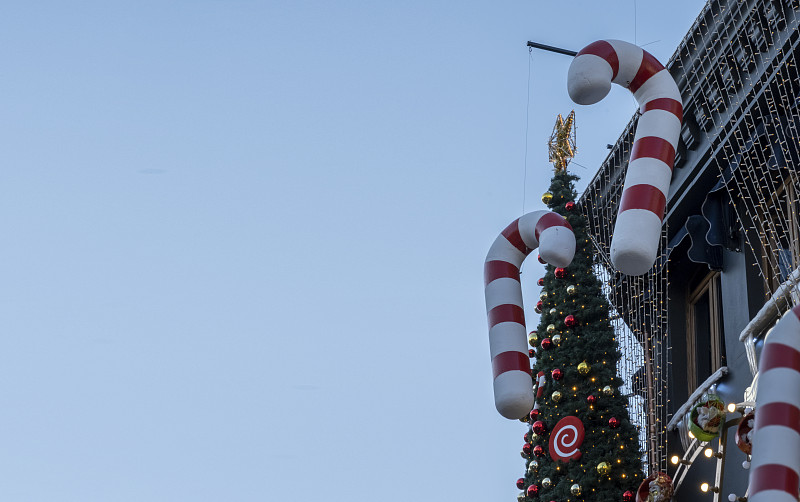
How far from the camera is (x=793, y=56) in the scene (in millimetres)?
11133

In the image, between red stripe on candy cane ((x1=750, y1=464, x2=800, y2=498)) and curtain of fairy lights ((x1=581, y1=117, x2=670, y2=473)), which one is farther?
curtain of fairy lights ((x1=581, y1=117, x2=670, y2=473))

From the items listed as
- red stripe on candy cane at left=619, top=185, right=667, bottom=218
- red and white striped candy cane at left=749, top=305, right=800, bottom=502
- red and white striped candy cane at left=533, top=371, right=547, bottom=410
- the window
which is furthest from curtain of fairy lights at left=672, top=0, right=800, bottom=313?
red and white striped candy cane at left=749, top=305, right=800, bottom=502

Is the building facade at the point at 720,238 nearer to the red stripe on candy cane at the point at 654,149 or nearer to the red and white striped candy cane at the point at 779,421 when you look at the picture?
the red stripe on candy cane at the point at 654,149

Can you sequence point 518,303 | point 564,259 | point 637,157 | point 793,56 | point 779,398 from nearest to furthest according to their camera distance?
point 779,398 < point 637,157 < point 564,259 < point 518,303 < point 793,56

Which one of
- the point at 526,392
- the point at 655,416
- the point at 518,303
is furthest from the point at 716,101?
the point at 526,392

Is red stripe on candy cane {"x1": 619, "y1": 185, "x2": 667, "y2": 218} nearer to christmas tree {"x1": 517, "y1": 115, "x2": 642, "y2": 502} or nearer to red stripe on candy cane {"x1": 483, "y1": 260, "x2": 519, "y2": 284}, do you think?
red stripe on candy cane {"x1": 483, "y1": 260, "x2": 519, "y2": 284}

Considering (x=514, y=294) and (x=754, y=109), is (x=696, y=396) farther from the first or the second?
(x=514, y=294)

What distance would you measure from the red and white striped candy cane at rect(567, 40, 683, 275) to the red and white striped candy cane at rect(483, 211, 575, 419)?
0.90 metres

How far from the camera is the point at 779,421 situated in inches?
218

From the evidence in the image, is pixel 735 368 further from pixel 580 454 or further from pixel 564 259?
pixel 564 259

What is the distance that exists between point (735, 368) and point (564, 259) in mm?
4886

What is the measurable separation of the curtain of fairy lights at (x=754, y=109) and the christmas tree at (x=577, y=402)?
2.10 metres

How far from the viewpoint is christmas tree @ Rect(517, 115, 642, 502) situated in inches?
505

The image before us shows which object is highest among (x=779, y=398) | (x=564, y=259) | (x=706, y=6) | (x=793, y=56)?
(x=706, y=6)
